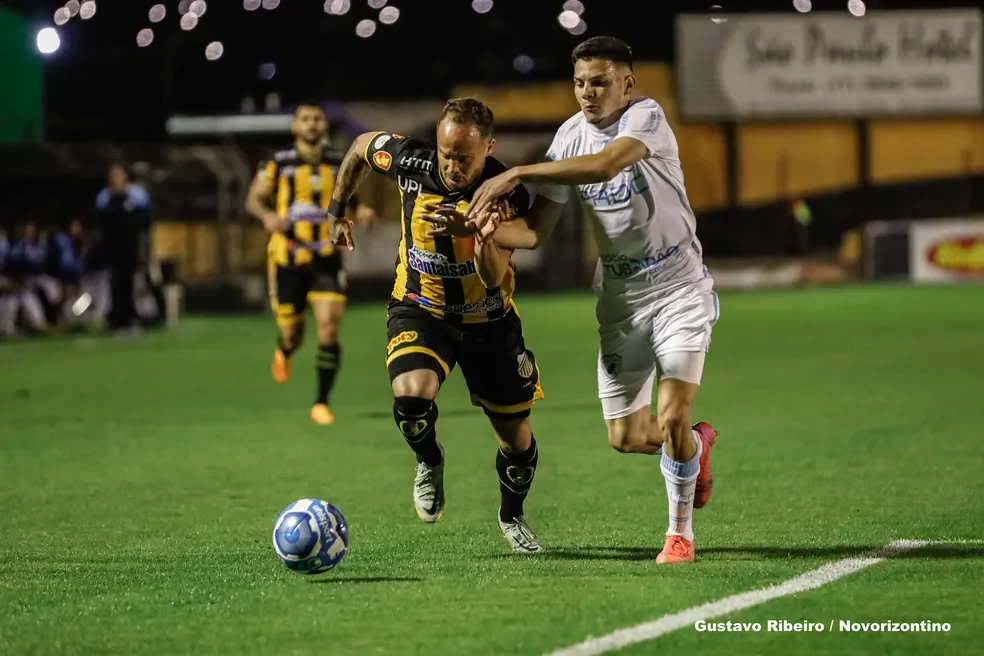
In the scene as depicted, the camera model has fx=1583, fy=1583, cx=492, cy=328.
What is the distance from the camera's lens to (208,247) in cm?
3167

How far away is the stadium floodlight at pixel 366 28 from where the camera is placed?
43656mm

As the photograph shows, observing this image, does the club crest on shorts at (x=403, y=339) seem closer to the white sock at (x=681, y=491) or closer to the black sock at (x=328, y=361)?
the white sock at (x=681, y=491)

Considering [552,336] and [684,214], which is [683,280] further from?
[552,336]

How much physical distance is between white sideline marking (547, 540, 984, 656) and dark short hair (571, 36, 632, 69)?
2265 millimetres

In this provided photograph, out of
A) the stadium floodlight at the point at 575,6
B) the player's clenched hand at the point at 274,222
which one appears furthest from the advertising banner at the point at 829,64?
the player's clenched hand at the point at 274,222

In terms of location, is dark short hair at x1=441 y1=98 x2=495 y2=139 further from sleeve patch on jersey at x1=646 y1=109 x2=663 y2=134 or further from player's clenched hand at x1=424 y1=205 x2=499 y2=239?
sleeve patch on jersey at x1=646 y1=109 x2=663 y2=134

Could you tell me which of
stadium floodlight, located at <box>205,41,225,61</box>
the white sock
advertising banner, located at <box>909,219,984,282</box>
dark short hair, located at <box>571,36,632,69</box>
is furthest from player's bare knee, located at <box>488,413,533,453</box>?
stadium floodlight, located at <box>205,41,225,61</box>

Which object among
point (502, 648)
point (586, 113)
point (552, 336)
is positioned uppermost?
point (586, 113)

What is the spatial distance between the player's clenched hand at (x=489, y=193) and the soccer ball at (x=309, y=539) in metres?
1.36

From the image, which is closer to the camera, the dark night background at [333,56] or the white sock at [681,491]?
the white sock at [681,491]

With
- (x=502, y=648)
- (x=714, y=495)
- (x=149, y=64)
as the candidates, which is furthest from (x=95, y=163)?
(x=502, y=648)

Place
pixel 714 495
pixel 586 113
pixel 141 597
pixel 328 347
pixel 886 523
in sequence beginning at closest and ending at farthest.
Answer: pixel 141 597 → pixel 586 113 → pixel 886 523 → pixel 714 495 → pixel 328 347

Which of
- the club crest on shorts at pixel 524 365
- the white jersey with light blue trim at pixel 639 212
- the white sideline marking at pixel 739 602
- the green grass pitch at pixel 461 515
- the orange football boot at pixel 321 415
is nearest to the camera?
the white sideline marking at pixel 739 602

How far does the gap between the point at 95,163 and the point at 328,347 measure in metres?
16.8
